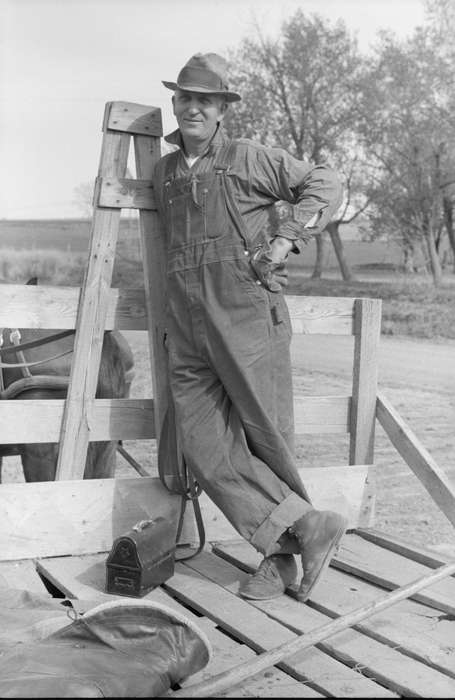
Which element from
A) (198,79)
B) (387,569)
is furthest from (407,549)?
(198,79)

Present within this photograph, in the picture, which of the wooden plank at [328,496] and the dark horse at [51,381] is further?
the dark horse at [51,381]

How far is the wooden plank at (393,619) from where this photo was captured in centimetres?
295

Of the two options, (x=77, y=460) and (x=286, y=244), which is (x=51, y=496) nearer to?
(x=77, y=460)

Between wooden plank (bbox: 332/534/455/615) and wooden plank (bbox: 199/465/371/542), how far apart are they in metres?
0.16

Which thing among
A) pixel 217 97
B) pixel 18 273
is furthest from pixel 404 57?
pixel 217 97

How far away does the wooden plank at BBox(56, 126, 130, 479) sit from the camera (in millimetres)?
3879

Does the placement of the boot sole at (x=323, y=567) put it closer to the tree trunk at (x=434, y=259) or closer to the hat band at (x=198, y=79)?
the hat band at (x=198, y=79)

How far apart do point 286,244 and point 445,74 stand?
1666 centimetres

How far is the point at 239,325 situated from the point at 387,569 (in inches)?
48.4

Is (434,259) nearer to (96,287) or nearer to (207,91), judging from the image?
(96,287)

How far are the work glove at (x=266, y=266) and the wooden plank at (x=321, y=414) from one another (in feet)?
3.11

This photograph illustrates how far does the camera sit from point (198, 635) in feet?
8.80

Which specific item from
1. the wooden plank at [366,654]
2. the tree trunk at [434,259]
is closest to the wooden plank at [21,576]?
the wooden plank at [366,654]

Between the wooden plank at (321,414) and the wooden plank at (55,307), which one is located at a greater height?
the wooden plank at (55,307)
